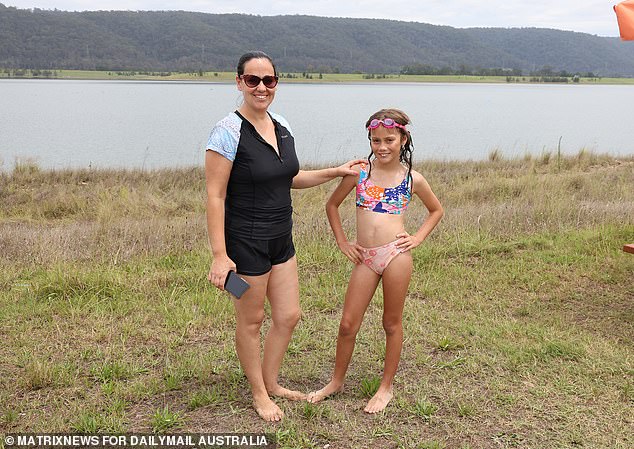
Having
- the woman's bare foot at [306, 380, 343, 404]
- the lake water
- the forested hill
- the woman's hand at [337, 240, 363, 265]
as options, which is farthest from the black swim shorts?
the forested hill

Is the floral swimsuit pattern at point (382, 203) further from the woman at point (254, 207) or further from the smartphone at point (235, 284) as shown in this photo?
the smartphone at point (235, 284)

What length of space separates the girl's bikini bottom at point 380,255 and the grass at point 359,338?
2.62 feet

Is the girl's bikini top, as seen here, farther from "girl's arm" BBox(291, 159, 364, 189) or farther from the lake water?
the lake water

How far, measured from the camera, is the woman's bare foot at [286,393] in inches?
143

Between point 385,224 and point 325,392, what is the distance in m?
1.04

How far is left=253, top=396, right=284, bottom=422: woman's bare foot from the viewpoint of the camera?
341 centimetres

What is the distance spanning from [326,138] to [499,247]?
54.5 feet

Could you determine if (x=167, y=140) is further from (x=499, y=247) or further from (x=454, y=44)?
(x=454, y=44)

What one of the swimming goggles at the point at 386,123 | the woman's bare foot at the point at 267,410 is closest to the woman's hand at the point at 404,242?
the swimming goggles at the point at 386,123

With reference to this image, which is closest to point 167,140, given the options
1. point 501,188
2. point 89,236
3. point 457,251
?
point 501,188

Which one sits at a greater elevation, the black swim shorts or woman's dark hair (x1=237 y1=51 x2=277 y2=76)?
woman's dark hair (x1=237 y1=51 x2=277 y2=76)

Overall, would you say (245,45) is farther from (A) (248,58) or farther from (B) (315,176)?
(A) (248,58)

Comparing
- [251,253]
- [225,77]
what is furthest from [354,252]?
[225,77]

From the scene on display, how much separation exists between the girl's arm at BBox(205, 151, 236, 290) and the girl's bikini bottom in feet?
2.41
